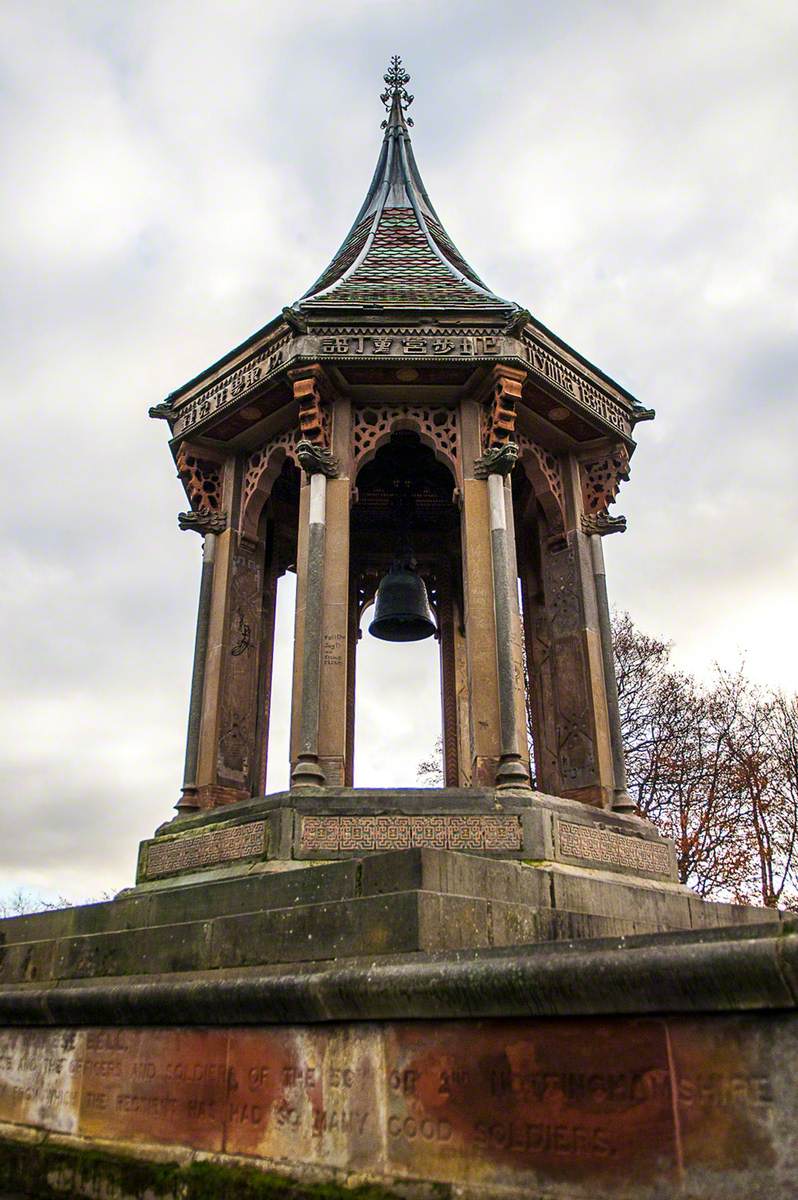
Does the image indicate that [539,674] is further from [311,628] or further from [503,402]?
[311,628]

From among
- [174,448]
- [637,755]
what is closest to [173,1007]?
[174,448]

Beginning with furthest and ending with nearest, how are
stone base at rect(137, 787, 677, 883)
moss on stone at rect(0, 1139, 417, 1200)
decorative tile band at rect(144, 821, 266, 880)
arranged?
decorative tile band at rect(144, 821, 266, 880), stone base at rect(137, 787, 677, 883), moss on stone at rect(0, 1139, 417, 1200)

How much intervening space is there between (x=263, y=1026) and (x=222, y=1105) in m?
0.41

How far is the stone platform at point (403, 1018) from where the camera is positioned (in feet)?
9.27

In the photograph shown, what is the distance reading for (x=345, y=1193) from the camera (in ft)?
11.2

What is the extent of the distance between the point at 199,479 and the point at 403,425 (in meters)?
2.20

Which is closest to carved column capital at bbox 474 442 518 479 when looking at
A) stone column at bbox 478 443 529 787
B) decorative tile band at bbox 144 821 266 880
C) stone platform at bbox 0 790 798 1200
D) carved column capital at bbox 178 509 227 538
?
stone column at bbox 478 443 529 787

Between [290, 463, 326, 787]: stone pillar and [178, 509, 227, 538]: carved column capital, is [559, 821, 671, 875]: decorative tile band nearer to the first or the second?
[290, 463, 326, 787]: stone pillar

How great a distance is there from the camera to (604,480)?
356 inches

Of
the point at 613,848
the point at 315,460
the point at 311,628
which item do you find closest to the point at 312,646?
the point at 311,628

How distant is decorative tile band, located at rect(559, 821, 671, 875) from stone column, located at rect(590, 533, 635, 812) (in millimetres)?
567

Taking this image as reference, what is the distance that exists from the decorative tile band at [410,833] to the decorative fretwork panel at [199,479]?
3.95 m

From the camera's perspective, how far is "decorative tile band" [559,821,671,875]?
636cm

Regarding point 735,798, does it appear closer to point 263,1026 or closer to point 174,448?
point 174,448
